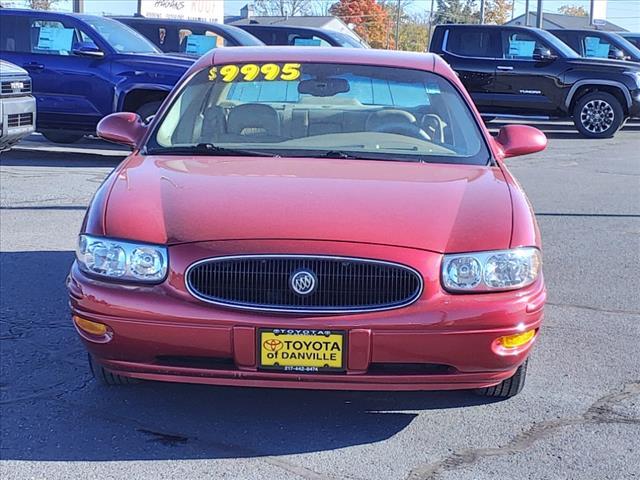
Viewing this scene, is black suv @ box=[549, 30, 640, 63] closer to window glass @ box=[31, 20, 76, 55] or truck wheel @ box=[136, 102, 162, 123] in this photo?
truck wheel @ box=[136, 102, 162, 123]

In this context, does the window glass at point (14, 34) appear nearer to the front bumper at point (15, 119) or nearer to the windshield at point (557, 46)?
A: the front bumper at point (15, 119)

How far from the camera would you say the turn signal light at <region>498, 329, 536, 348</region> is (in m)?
3.80

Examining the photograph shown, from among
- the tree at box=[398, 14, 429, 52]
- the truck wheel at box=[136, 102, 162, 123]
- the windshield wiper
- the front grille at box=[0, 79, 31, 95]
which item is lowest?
the tree at box=[398, 14, 429, 52]

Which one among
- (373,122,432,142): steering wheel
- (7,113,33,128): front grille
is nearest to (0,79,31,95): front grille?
(7,113,33,128): front grille

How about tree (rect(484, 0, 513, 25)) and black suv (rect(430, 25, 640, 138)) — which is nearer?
black suv (rect(430, 25, 640, 138))

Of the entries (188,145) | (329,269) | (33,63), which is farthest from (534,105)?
(329,269)

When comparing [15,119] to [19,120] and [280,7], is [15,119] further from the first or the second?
[280,7]

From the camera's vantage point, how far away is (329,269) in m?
3.69

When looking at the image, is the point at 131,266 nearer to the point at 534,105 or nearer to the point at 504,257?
the point at 504,257

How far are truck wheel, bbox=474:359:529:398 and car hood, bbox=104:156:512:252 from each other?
2.29ft

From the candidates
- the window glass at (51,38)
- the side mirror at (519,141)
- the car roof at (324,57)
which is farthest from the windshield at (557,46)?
the side mirror at (519,141)

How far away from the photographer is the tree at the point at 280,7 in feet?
286

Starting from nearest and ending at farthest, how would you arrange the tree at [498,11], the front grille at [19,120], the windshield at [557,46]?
the front grille at [19,120] → the windshield at [557,46] → the tree at [498,11]

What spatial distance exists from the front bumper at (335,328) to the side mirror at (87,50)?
9.08 metres
